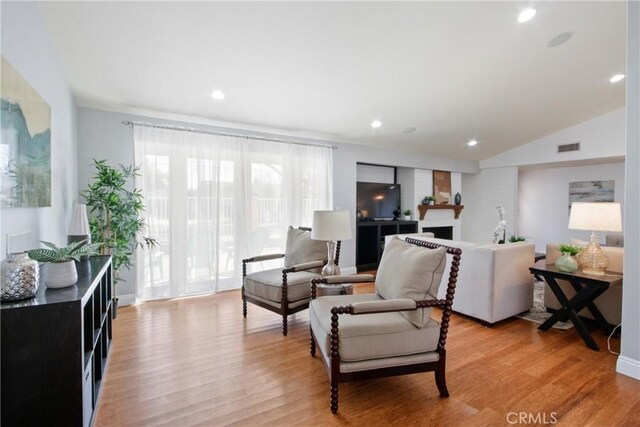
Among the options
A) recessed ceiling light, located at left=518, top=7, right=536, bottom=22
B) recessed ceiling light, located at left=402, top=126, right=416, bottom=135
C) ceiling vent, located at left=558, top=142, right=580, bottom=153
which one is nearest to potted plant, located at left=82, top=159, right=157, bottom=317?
recessed ceiling light, located at left=402, top=126, right=416, bottom=135

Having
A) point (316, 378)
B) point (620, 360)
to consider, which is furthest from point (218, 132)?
point (620, 360)

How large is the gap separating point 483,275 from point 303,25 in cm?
288

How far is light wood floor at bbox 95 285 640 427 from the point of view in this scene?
1.83 m

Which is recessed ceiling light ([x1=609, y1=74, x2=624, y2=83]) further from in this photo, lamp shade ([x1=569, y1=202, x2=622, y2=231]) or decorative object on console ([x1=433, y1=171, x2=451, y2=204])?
decorative object on console ([x1=433, y1=171, x2=451, y2=204])

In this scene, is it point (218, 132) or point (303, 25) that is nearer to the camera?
point (303, 25)

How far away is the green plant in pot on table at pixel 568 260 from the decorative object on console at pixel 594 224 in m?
0.06

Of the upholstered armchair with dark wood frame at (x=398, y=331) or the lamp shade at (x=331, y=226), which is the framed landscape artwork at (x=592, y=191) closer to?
the lamp shade at (x=331, y=226)

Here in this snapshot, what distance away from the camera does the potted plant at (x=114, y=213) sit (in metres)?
3.29

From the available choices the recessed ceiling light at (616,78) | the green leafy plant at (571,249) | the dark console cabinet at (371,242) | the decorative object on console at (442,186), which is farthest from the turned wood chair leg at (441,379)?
the decorative object on console at (442,186)

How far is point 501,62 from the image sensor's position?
140 inches

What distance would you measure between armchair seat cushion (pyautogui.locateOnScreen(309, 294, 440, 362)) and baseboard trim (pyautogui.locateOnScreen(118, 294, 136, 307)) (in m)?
2.91

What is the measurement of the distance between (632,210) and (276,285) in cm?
286

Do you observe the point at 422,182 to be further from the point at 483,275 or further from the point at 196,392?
the point at 196,392

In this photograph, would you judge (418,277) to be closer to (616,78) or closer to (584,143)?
(616,78)
